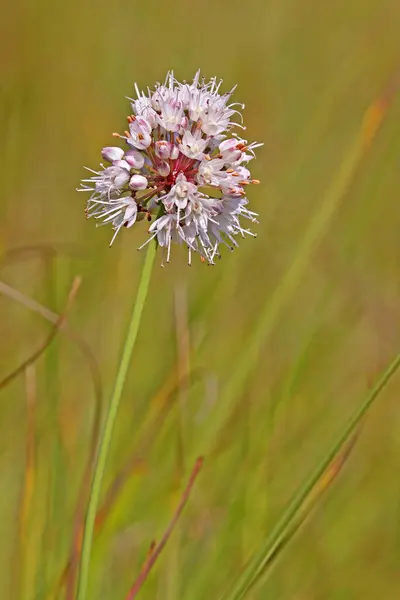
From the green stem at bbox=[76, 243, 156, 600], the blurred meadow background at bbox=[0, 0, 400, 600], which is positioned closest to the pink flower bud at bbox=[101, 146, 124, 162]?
the green stem at bbox=[76, 243, 156, 600]

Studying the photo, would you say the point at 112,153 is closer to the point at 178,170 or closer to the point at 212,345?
the point at 178,170

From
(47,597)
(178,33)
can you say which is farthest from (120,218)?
(178,33)

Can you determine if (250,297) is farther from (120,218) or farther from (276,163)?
(120,218)

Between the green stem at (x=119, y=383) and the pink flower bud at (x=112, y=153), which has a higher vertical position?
the pink flower bud at (x=112, y=153)

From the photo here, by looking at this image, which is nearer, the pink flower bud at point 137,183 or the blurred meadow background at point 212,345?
the pink flower bud at point 137,183

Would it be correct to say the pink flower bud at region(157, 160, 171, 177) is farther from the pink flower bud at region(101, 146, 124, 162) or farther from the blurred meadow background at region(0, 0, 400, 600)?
the blurred meadow background at region(0, 0, 400, 600)

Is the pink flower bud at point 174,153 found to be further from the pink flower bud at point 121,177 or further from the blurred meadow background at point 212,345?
the blurred meadow background at point 212,345

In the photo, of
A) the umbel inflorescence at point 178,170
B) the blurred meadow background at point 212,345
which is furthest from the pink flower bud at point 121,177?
the blurred meadow background at point 212,345
